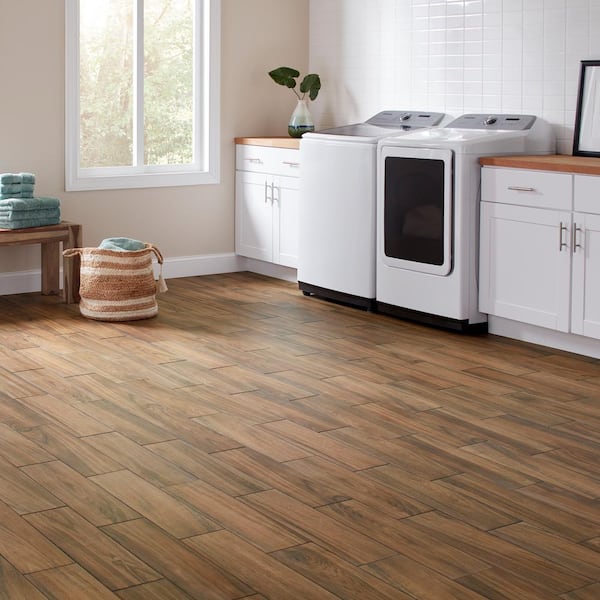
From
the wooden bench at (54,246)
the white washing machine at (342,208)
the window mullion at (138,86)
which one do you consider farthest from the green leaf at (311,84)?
the wooden bench at (54,246)

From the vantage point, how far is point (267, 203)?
652 cm

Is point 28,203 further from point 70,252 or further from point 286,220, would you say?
point 286,220

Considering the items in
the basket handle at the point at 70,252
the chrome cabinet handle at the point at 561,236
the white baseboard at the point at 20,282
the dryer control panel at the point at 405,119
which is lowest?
the white baseboard at the point at 20,282

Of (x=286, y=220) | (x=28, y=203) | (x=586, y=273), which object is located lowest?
(x=586, y=273)

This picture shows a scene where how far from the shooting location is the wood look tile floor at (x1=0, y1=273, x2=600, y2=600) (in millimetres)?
2520

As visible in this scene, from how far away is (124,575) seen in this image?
2488mm

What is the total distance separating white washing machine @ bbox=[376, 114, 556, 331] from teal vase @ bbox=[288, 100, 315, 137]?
1.08m

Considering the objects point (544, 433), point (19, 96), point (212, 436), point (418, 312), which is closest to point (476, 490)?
point (544, 433)

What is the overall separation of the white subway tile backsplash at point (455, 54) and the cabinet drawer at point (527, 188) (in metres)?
0.55

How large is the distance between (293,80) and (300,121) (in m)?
0.29

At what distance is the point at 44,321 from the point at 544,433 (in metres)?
2.75

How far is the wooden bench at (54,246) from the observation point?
5.52 meters

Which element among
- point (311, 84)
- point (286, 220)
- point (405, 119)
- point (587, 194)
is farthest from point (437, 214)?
point (311, 84)

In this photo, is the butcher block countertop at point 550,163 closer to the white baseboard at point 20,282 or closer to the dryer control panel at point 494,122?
the dryer control panel at point 494,122
